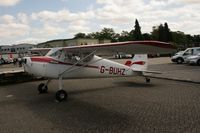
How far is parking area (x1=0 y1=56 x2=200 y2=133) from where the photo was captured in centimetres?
649

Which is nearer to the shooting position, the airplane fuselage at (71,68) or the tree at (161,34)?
the airplane fuselage at (71,68)

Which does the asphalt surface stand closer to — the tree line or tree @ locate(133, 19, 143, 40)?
the tree line

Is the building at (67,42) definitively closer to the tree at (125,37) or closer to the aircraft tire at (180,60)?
the tree at (125,37)

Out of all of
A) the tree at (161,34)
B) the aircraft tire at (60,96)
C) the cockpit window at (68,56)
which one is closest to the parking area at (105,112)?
the aircraft tire at (60,96)

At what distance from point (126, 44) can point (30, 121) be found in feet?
13.1

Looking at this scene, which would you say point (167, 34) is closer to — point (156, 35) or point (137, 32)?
point (156, 35)

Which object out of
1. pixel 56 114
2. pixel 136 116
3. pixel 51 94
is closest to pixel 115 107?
pixel 136 116

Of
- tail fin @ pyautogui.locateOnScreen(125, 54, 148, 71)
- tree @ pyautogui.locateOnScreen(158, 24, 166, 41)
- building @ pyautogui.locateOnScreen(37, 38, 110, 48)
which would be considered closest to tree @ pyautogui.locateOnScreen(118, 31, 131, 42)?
tree @ pyautogui.locateOnScreen(158, 24, 166, 41)

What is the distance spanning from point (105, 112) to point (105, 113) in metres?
0.12

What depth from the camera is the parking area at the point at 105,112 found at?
6.49 m

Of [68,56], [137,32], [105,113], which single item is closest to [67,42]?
[137,32]

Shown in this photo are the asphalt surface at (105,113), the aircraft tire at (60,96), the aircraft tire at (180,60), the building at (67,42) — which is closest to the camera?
the asphalt surface at (105,113)

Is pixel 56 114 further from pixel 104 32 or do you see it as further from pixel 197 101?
pixel 104 32

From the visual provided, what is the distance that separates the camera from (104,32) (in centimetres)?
14100
